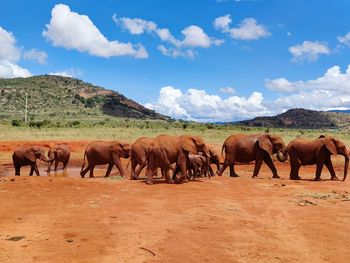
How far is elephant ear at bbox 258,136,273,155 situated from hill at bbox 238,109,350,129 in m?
103

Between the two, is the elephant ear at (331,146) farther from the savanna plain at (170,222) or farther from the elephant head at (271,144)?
the savanna plain at (170,222)

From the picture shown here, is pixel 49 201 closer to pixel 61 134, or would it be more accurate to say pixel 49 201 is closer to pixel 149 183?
pixel 149 183

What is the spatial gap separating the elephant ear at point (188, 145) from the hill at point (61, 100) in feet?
236

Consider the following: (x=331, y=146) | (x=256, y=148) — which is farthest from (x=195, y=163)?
(x=331, y=146)

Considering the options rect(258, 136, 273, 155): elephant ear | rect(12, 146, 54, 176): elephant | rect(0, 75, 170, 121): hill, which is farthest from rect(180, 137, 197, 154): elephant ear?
rect(0, 75, 170, 121): hill

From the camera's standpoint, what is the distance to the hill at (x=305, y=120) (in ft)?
408

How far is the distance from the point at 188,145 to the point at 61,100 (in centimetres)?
9512

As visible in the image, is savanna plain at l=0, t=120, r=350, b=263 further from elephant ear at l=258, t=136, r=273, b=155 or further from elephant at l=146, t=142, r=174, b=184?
elephant ear at l=258, t=136, r=273, b=155

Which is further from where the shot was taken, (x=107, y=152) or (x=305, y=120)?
(x=305, y=120)

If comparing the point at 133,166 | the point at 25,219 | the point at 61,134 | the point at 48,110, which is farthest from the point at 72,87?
the point at 25,219

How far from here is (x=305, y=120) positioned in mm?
135125

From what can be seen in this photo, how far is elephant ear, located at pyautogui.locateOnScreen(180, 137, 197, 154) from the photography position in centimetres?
1773

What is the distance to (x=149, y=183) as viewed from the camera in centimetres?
1680

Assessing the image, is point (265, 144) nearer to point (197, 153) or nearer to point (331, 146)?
point (331, 146)
